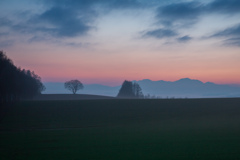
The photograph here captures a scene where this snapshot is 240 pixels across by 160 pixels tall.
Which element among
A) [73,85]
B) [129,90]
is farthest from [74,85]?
[129,90]

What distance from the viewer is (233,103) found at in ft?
157

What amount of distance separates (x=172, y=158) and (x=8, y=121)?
30.8m

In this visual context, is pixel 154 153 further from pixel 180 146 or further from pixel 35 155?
pixel 35 155

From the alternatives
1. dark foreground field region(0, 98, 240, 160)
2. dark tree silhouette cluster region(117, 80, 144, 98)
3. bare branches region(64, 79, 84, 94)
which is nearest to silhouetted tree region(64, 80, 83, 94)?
bare branches region(64, 79, 84, 94)

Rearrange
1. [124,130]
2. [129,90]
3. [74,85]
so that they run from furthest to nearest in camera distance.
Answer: [74,85], [129,90], [124,130]

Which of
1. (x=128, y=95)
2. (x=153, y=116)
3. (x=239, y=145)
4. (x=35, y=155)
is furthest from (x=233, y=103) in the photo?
Result: (x=128, y=95)

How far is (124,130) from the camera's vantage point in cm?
2547

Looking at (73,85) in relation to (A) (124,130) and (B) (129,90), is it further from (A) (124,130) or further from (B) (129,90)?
(A) (124,130)

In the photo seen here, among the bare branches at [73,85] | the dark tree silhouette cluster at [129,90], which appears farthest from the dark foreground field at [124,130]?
the bare branches at [73,85]

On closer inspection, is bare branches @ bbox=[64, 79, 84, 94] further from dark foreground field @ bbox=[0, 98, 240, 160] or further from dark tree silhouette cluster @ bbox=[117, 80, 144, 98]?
dark foreground field @ bbox=[0, 98, 240, 160]

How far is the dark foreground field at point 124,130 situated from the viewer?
1425cm

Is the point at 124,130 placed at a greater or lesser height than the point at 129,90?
lesser

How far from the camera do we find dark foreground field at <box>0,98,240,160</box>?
46.8ft

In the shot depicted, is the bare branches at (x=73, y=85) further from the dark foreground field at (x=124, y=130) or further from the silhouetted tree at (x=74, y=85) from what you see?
the dark foreground field at (x=124, y=130)
